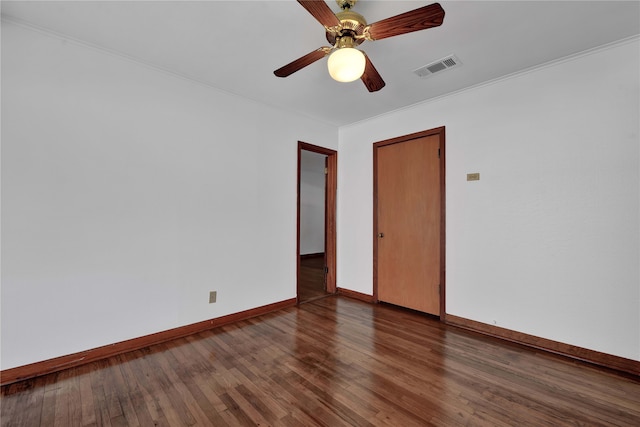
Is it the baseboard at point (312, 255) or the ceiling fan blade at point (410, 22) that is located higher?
the ceiling fan blade at point (410, 22)

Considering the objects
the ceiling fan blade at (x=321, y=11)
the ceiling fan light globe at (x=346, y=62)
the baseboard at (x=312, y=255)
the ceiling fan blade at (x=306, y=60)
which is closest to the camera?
the ceiling fan blade at (x=321, y=11)

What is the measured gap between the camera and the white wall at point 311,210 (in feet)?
23.9

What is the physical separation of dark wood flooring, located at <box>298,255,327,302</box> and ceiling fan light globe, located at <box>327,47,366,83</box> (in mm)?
2687

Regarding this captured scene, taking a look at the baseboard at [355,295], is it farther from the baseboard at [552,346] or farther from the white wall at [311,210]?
the white wall at [311,210]

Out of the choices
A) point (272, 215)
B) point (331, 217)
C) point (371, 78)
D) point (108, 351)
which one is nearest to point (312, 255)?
point (331, 217)

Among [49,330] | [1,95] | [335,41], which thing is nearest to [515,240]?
[335,41]

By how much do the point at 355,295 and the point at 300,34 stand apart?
3265 mm

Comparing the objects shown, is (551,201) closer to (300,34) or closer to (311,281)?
(300,34)

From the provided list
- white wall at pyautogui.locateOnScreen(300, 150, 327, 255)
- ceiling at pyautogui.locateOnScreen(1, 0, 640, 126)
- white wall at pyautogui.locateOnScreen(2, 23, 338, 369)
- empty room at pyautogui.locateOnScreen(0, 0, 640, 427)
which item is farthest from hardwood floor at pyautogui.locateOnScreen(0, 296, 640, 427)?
white wall at pyautogui.locateOnScreen(300, 150, 327, 255)

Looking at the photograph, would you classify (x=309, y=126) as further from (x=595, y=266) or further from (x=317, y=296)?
(x=595, y=266)

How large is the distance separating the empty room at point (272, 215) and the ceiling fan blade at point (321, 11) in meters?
0.02

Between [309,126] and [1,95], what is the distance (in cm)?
289

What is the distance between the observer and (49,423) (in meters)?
1.54

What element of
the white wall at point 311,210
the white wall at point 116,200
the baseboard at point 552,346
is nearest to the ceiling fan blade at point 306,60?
the white wall at point 116,200
